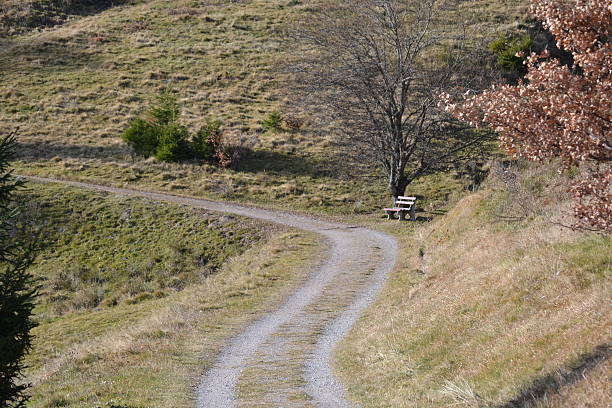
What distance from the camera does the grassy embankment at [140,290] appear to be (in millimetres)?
12734

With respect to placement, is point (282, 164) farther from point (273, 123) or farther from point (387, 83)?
point (387, 83)

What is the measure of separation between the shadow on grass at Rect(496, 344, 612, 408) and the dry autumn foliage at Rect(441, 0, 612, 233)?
1698mm

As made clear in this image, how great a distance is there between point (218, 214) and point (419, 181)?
40.3 feet

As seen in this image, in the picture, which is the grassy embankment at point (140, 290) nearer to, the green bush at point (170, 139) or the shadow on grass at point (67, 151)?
the shadow on grass at point (67, 151)

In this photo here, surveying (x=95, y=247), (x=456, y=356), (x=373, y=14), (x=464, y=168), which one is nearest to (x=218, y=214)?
(x=95, y=247)

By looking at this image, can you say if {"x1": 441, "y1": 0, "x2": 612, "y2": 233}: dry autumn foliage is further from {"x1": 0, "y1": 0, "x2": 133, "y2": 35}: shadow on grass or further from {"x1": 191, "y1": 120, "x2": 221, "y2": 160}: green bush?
{"x1": 0, "y1": 0, "x2": 133, "y2": 35}: shadow on grass

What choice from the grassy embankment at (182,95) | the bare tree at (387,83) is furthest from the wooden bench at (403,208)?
the grassy embankment at (182,95)

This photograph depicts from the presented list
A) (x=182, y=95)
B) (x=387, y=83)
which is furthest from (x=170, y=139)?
(x=387, y=83)

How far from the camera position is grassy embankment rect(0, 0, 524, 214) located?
1458 inches

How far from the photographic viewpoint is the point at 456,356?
33.4ft

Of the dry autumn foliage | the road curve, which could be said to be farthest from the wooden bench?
the dry autumn foliage

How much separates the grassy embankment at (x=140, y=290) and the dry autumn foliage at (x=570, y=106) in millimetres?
6731

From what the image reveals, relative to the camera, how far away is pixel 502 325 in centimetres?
1034

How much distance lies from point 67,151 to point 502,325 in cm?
3748
